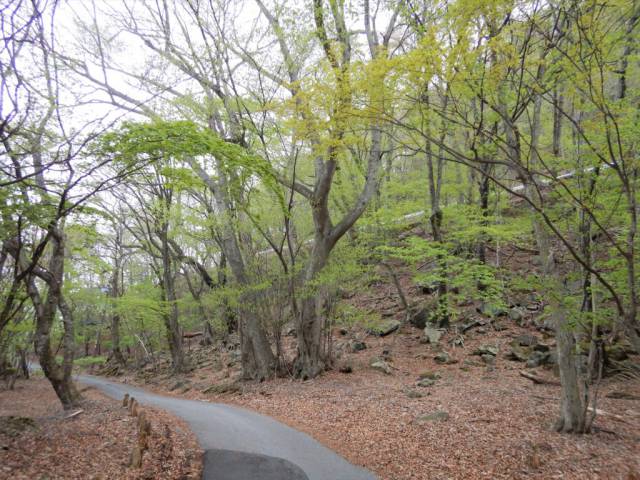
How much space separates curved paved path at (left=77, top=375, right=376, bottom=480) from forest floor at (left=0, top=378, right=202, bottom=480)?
280mm

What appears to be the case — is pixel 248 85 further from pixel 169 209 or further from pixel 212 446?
pixel 212 446

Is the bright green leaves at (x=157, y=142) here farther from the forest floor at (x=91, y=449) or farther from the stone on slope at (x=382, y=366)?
the stone on slope at (x=382, y=366)

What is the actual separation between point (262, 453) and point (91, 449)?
2368 mm

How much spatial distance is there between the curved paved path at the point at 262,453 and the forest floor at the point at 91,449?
11.0 inches

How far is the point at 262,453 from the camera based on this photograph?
5488 mm

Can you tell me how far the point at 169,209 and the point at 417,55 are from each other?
42.4 feet

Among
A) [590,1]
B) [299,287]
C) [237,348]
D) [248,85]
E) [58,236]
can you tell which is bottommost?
[237,348]

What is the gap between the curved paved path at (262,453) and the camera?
4852 millimetres

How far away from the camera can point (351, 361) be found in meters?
11.6

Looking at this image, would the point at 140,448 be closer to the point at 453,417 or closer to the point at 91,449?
the point at 91,449

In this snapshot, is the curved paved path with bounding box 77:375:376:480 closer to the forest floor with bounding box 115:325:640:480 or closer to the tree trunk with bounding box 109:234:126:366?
the forest floor with bounding box 115:325:640:480

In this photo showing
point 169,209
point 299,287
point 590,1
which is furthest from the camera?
point 169,209

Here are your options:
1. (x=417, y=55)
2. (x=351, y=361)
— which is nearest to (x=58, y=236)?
(x=417, y=55)

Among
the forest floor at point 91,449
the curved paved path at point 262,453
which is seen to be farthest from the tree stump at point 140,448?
the curved paved path at point 262,453
